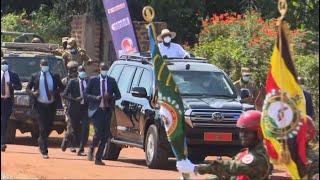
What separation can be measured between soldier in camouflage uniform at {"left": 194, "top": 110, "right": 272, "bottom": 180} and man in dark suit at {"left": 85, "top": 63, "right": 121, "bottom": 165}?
7655 millimetres

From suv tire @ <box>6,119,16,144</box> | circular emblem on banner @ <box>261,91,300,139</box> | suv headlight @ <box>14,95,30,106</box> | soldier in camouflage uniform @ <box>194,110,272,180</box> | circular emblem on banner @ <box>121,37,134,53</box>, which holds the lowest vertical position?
suv tire @ <box>6,119,16,144</box>

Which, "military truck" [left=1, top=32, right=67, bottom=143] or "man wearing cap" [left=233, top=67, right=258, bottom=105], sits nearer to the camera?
"man wearing cap" [left=233, top=67, right=258, bottom=105]

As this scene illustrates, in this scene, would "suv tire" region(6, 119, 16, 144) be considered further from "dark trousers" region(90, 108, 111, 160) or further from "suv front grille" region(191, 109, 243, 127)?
"suv front grille" region(191, 109, 243, 127)

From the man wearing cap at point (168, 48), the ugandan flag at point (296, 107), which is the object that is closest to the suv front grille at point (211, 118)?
the man wearing cap at point (168, 48)

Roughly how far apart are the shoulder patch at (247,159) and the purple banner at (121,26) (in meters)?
14.7

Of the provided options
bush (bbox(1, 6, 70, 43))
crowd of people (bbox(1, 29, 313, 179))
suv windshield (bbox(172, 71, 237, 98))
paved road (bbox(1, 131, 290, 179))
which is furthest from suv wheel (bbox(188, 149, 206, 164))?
bush (bbox(1, 6, 70, 43))

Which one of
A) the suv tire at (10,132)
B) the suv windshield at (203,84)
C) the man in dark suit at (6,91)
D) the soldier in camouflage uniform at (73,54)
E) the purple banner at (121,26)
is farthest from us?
the purple banner at (121,26)

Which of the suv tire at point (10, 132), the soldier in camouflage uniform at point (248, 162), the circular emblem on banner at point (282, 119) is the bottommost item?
the suv tire at point (10, 132)

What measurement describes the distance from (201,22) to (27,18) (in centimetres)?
891

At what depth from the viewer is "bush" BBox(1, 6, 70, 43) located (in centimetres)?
3234

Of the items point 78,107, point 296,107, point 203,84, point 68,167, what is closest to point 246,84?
point 203,84

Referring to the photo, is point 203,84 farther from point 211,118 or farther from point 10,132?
point 10,132

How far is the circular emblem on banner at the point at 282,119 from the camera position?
9.68 meters

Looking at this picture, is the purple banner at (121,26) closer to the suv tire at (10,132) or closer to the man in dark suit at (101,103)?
the suv tire at (10,132)
